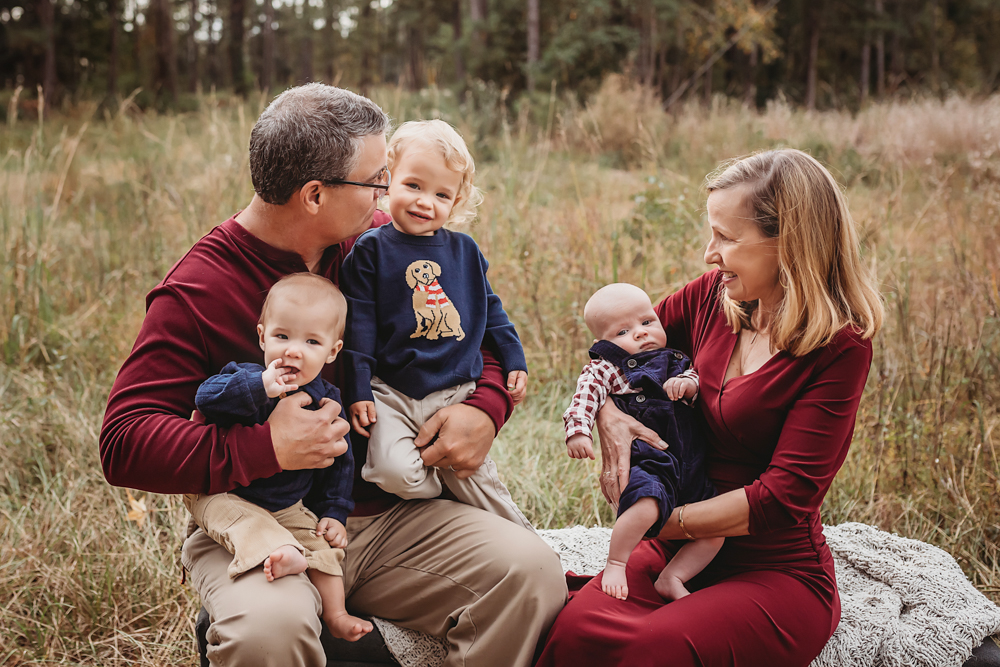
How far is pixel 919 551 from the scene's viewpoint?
259 centimetres

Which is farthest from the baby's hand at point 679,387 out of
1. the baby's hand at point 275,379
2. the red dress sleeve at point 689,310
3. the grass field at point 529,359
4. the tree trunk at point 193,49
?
the tree trunk at point 193,49

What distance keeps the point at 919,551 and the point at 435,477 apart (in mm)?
1744

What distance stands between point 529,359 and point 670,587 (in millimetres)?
2237

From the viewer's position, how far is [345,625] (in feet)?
6.06

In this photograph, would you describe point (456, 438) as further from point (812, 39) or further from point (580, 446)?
point (812, 39)

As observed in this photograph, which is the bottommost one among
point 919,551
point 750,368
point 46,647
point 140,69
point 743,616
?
point 46,647

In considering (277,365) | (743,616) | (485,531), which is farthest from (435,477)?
(743,616)

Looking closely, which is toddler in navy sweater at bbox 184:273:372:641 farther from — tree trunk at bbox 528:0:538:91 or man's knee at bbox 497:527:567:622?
tree trunk at bbox 528:0:538:91

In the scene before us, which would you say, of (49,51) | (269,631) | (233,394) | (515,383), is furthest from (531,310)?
(49,51)

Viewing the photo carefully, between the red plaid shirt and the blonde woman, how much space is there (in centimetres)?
7

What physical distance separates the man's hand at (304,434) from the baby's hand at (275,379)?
2.3 inches

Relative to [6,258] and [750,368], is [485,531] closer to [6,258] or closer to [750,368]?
[750,368]

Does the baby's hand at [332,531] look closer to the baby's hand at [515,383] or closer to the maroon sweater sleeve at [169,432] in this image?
the maroon sweater sleeve at [169,432]

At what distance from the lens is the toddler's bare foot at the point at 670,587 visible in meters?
2.01
